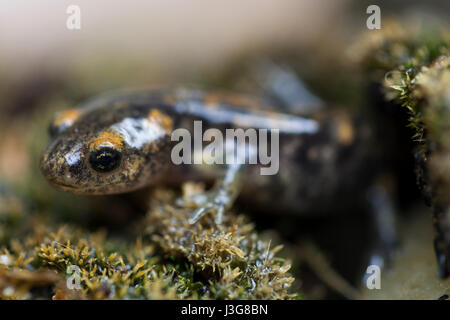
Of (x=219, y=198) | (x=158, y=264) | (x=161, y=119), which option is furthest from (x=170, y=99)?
(x=158, y=264)

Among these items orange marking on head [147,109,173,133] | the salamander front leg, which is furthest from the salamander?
the salamander front leg

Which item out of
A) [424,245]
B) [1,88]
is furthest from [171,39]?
[424,245]

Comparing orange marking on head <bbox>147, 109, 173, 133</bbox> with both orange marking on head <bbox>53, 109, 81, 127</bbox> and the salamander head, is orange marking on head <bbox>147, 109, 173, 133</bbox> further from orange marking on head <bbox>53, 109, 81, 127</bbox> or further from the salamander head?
orange marking on head <bbox>53, 109, 81, 127</bbox>

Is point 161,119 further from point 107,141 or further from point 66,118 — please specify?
point 66,118

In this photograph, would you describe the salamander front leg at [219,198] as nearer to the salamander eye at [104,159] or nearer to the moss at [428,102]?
the salamander eye at [104,159]

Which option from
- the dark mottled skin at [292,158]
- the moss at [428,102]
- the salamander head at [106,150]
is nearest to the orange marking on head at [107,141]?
the salamander head at [106,150]

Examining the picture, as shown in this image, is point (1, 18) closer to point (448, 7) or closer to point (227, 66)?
point (227, 66)
